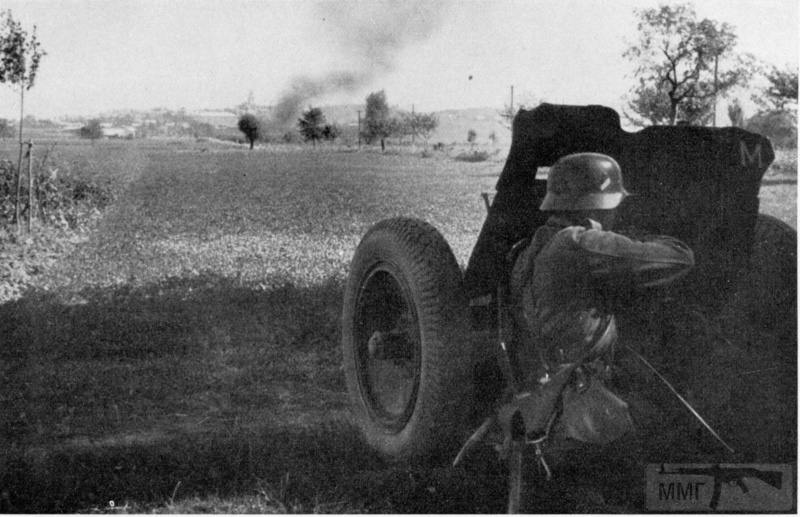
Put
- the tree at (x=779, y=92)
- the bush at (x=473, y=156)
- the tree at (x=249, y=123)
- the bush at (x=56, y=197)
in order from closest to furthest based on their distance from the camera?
the tree at (x=779, y=92), the tree at (x=249, y=123), the bush at (x=56, y=197), the bush at (x=473, y=156)

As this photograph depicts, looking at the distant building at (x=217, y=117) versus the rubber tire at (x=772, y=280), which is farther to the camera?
the distant building at (x=217, y=117)

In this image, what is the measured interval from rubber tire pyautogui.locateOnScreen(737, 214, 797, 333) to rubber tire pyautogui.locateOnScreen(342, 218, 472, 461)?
122cm

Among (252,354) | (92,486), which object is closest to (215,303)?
(252,354)

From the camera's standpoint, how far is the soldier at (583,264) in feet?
9.45

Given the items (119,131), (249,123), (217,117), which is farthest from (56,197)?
(249,123)

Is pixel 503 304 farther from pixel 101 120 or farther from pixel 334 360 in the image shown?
pixel 101 120

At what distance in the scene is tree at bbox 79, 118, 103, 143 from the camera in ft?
24.8

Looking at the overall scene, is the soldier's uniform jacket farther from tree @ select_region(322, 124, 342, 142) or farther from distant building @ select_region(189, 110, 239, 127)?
tree @ select_region(322, 124, 342, 142)

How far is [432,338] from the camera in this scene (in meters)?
3.44

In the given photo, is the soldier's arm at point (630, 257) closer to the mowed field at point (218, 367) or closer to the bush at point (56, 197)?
the mowed field at point (218, 367)

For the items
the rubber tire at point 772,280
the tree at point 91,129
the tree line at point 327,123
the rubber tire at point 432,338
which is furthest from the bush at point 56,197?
the rubber tire at point 772,280

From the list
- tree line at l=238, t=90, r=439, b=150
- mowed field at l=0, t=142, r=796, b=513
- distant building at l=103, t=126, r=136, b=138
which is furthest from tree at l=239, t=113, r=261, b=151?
distant building at l=103, t=126, r=136, b=138

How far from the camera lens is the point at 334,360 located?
19.8ft

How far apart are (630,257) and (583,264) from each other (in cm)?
15
